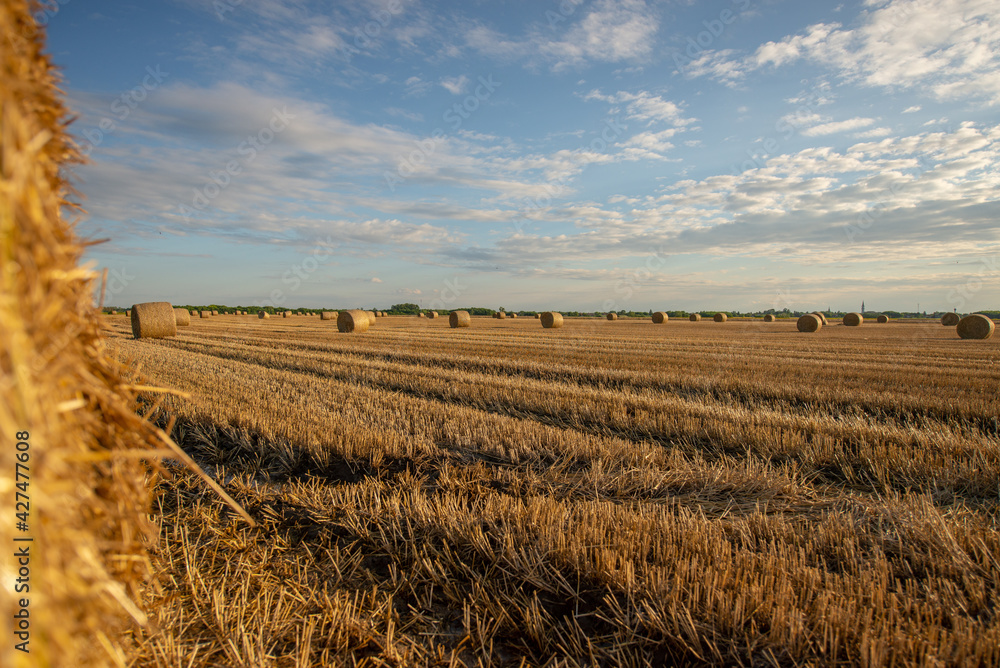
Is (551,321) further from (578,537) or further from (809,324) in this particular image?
(578,537)

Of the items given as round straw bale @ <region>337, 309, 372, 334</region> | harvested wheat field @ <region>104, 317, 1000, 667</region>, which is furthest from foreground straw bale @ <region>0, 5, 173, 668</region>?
round straw bale @ <region>337, 309, 372, 334</region>

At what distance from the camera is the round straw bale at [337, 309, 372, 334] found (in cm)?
3009

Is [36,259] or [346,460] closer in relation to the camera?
[36,259]

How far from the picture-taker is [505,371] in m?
13.1

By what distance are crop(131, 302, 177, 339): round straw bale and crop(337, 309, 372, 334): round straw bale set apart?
888 centimetres

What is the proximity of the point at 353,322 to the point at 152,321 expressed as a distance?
10.1 metres

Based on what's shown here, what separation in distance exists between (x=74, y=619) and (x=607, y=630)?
7.99 ft

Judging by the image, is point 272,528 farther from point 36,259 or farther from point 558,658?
point 36,259

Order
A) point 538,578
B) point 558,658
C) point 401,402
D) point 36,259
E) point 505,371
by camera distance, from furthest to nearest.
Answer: point 505,371 < point 401,402 < point 538,578 < point 558,658 < point 36,259

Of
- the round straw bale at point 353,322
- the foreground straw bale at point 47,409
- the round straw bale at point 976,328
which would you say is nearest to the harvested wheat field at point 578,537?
the foreground straw bale at point 47,409

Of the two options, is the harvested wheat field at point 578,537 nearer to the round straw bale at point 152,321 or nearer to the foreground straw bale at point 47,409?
the foreground straw bale at point 47,409

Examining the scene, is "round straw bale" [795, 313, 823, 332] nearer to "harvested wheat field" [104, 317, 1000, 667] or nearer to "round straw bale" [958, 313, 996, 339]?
"round straw bale" [958, 313, 996, 339]

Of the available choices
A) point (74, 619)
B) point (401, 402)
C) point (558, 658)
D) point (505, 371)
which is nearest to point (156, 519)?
point (74, 619)

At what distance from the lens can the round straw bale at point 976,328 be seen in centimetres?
2555
